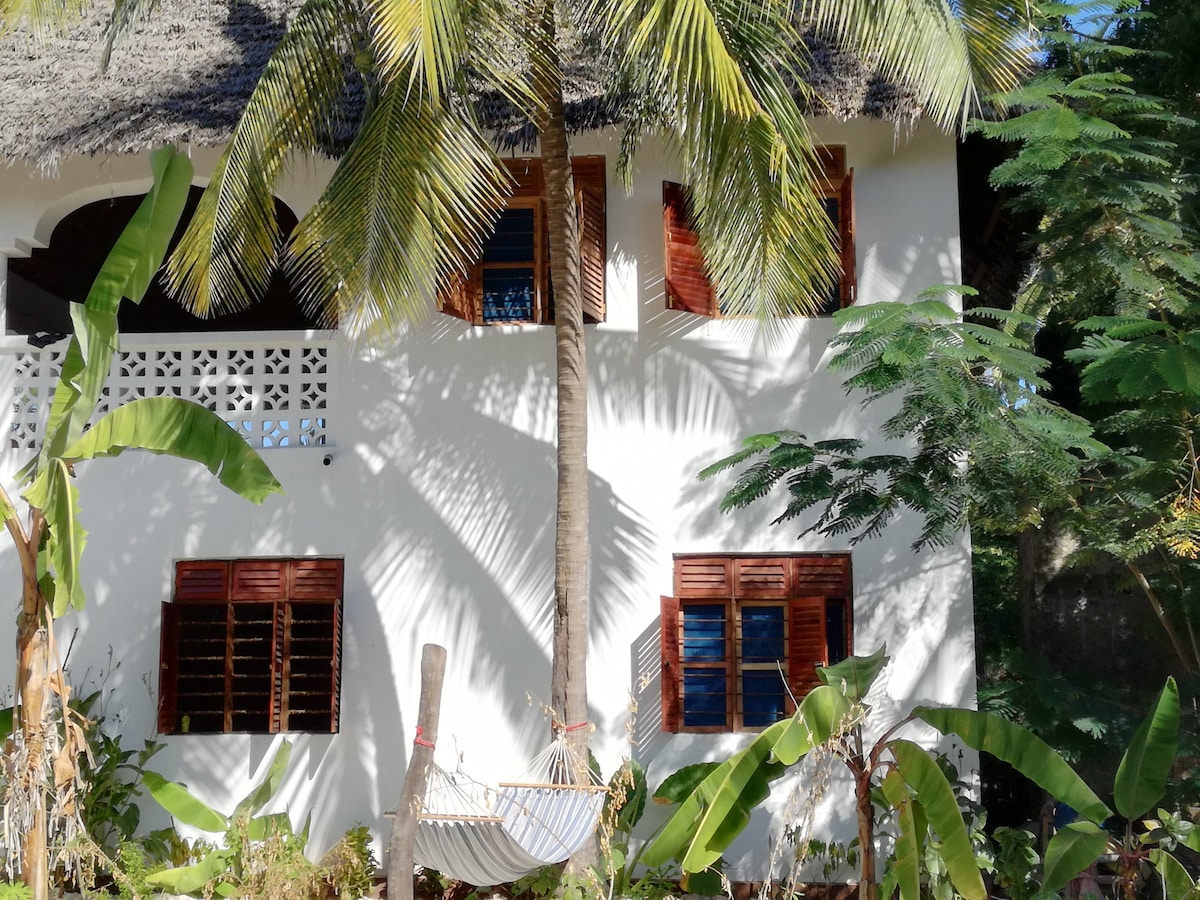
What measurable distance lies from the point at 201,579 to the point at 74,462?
78.5 inches

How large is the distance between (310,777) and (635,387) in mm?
2809

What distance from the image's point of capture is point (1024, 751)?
542cm

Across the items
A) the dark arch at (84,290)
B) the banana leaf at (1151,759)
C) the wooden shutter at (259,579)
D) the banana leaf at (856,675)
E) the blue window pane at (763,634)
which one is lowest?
the banana leaf at (1151,759)

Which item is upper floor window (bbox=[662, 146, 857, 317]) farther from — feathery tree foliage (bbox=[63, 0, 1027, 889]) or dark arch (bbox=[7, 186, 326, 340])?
dark arch (bbox=[7, 186, 326, 340])

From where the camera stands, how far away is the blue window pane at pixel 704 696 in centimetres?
690

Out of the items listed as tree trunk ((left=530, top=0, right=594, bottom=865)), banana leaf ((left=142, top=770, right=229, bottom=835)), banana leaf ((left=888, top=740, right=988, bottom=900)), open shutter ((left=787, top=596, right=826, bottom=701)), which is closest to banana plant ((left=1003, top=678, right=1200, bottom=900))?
banana leaf ((left=888, top=740, right=988, bottom=900))

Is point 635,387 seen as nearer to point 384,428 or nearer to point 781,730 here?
point 384,428

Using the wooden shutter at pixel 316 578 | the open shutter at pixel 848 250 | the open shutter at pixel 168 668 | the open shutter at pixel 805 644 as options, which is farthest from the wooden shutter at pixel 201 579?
the open shutter at pixel 848 250

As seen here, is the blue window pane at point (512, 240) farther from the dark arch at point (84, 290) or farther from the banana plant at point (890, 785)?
the banana plant at point (890, 785)

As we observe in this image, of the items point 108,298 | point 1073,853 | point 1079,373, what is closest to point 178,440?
point 108,298

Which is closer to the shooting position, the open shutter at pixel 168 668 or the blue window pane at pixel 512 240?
the open shutter at pixel 168 668

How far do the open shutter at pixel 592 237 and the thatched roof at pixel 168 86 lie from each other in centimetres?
44

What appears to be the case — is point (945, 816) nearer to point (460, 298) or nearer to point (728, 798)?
point (728, 798)

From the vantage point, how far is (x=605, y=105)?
6.80 meters
